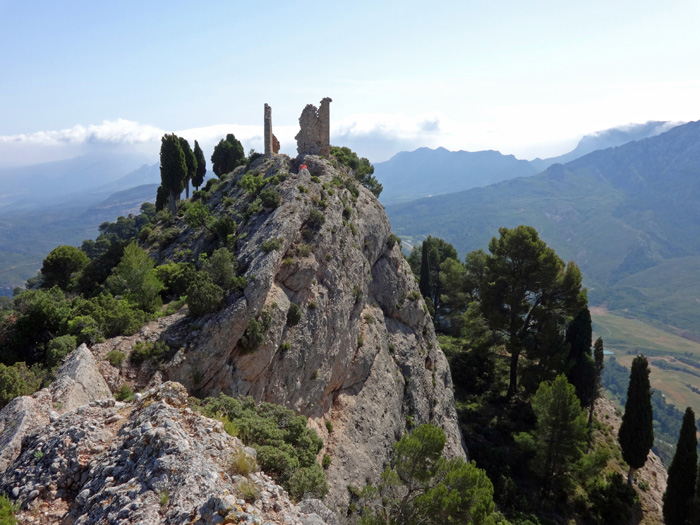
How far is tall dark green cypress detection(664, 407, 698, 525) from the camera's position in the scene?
25312 mm

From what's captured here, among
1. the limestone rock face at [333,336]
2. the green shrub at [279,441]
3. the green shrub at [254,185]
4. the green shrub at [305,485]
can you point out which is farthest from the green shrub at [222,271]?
the green shrub at [254,185]

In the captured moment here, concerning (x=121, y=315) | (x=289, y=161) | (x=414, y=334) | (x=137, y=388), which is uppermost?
(x=289, y=161)

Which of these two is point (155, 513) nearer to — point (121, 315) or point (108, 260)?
point (121, 315)

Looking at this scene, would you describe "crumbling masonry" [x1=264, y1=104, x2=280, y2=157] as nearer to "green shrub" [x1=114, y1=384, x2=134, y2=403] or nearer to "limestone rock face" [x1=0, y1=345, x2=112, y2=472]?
"limestone rock face" [x1=0, y1=345, x2=112, y2=472]

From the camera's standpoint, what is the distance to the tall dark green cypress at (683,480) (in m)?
25.3

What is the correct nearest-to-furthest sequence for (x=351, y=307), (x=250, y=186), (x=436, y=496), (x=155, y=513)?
(x=155, y=513) → (x=436, y=496) → (x=351, y=307) → (x=250, y=186)

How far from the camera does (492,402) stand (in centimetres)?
3550

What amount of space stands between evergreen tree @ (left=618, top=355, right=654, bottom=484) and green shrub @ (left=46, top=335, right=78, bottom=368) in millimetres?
33762

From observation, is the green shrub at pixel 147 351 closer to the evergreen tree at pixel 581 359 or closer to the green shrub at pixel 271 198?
Answer: the green shrub at pixel 271 198

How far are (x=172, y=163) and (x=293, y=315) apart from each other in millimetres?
29946

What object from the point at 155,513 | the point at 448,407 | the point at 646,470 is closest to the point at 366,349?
the point at 448,407

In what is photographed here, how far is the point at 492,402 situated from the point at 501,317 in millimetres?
7579

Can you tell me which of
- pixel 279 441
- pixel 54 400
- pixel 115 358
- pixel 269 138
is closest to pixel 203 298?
pixel 115 358

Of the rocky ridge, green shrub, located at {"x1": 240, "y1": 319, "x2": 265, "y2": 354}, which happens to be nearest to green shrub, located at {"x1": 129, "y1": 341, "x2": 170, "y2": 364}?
green shrub, located at {"x1": 240, "y1": 319, "x2": 265, "y2": 354}
